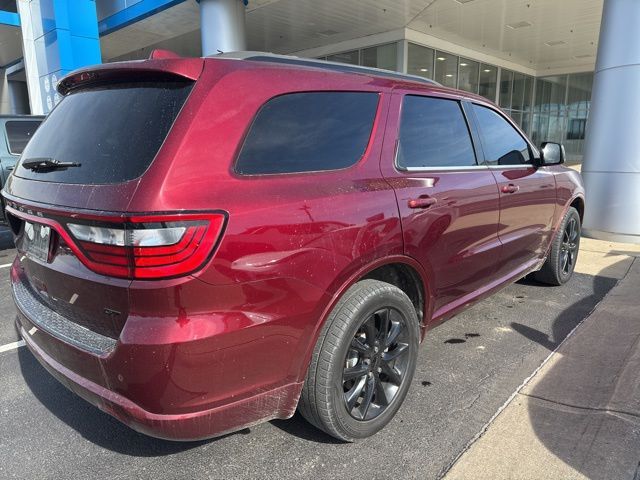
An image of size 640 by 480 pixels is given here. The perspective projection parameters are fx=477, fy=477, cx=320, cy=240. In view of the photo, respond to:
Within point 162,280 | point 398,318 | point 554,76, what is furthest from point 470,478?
point 554,76

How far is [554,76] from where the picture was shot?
2392 cm

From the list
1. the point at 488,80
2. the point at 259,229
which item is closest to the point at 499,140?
the point at 259,229

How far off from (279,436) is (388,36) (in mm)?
14423

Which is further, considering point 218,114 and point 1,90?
point 1,90

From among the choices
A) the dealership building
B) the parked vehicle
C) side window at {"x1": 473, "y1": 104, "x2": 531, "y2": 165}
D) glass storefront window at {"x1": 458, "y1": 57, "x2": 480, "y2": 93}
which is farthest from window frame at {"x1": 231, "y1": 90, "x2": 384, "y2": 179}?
glass storefront window at {"x1": 458, "y1": 57, "x2": 480, "y2": 93}

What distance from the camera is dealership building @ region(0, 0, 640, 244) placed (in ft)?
22.4

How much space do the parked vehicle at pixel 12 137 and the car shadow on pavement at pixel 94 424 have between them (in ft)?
15.4

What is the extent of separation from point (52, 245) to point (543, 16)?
15446 millimetres

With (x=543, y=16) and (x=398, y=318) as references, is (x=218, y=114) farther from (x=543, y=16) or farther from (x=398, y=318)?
(x=543, y=16)

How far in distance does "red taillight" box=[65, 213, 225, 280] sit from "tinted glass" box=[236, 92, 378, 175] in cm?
32

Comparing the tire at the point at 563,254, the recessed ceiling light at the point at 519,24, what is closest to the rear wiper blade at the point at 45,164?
the tire at the point at 563,254

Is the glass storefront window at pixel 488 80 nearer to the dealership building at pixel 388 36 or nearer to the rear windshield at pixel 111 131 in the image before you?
the dealership building at pixel 388 36

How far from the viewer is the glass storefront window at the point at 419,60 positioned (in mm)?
14891

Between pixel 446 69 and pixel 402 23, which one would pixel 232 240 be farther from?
pixel 446 69
